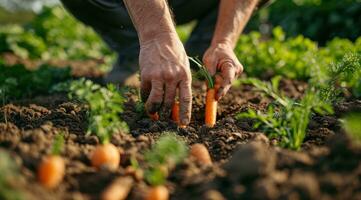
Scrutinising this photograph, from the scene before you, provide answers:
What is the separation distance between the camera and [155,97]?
9.22 ft

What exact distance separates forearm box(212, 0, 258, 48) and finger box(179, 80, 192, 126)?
74 cm

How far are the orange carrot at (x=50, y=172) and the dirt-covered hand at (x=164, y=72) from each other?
103 centimetres

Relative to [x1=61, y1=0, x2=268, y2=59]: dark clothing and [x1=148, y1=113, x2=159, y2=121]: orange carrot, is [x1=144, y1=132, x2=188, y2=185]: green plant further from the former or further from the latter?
[x1=61, y1=0, x2=268, y2=59]: dark clothing

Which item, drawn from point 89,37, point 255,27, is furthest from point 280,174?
point 255,27

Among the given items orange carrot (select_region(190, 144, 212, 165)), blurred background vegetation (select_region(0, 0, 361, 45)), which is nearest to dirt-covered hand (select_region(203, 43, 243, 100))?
orange carrot (select_region(190, 144, 212, 165))

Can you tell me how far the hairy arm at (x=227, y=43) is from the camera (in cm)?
319

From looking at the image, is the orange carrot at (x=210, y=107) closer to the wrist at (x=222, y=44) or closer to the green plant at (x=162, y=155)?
the wrist at (x=222, y=44)

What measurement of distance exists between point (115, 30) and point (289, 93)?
5.46 feet

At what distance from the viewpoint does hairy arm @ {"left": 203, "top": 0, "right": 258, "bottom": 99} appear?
3186 mm

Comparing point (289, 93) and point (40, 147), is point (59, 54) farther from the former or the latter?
point (40, 147)

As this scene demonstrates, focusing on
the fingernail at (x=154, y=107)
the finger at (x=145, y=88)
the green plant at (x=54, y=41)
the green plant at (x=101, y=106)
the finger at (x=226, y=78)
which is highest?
the green plant at (x=54, y=41)

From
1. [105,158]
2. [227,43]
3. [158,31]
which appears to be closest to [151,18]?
[158,31]

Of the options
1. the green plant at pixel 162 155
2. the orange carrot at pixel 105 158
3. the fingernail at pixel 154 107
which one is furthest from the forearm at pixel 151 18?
the green plant at pixel 162 155

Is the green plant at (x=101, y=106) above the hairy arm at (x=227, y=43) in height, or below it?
below
